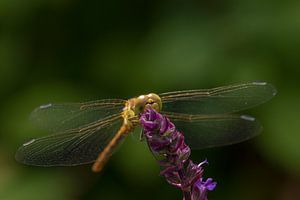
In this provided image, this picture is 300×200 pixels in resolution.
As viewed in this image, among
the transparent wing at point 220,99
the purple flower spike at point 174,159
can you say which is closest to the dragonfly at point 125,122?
the transparent wing at point 220,99

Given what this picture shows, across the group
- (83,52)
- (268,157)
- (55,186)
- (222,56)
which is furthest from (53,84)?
(268,157)

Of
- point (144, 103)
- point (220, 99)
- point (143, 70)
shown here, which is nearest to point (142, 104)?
point (144, 103)

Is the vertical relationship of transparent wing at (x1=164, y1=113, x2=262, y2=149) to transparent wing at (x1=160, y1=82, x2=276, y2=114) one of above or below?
below

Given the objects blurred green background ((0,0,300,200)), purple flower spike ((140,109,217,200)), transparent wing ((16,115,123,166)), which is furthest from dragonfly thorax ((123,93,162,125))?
blurred green background ((0,0,300,200))

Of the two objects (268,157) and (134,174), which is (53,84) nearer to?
(134,174)

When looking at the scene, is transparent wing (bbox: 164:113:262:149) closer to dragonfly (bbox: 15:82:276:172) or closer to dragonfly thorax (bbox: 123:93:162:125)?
dragonfly (bbox: 15:82:276:172)

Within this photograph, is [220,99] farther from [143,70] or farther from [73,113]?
[143,70]
